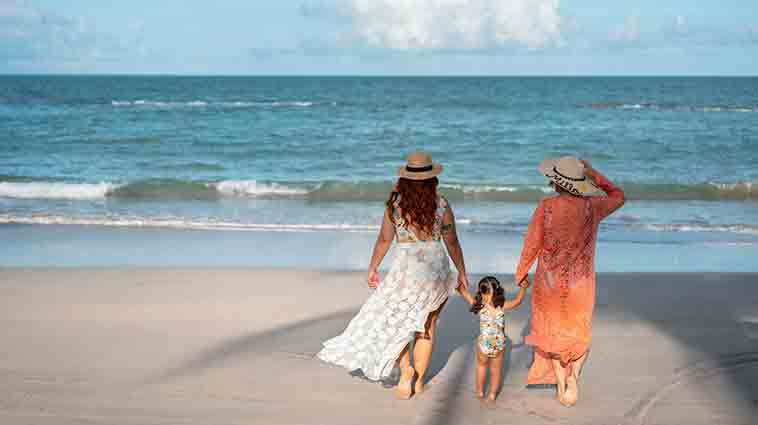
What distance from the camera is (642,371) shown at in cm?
542

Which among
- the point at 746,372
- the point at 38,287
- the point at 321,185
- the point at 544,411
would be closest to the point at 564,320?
the point at 544,411

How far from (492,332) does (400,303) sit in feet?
1.94

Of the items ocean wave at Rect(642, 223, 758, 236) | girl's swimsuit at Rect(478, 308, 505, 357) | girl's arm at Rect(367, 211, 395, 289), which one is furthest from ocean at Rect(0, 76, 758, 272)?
girl's swimsuit at Rect(478, 308, 505, 357)

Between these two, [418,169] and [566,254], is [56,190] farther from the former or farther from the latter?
[566,254]

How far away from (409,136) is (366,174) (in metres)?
8.61

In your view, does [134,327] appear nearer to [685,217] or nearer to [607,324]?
Answer: [607,324]

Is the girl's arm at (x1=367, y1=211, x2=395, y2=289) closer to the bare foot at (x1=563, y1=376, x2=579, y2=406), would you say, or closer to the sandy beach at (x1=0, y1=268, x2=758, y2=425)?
the sandy beach at (x1=0, y1=268, x2=758, y2=425)

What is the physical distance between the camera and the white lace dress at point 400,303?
4.75m

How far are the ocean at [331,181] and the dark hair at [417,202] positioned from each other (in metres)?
→ 4.38

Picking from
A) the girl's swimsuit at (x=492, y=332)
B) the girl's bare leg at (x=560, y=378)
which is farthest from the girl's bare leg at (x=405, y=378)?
the girl's bare leg at (x=560, y=378)

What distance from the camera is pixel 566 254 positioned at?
4570mm

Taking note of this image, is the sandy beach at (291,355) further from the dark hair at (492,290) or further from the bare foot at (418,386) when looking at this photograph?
the dark hair at (492,290)

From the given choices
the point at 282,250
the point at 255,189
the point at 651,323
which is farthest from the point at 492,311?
the point at 255,189

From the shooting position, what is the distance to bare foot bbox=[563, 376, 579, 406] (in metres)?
4.79
